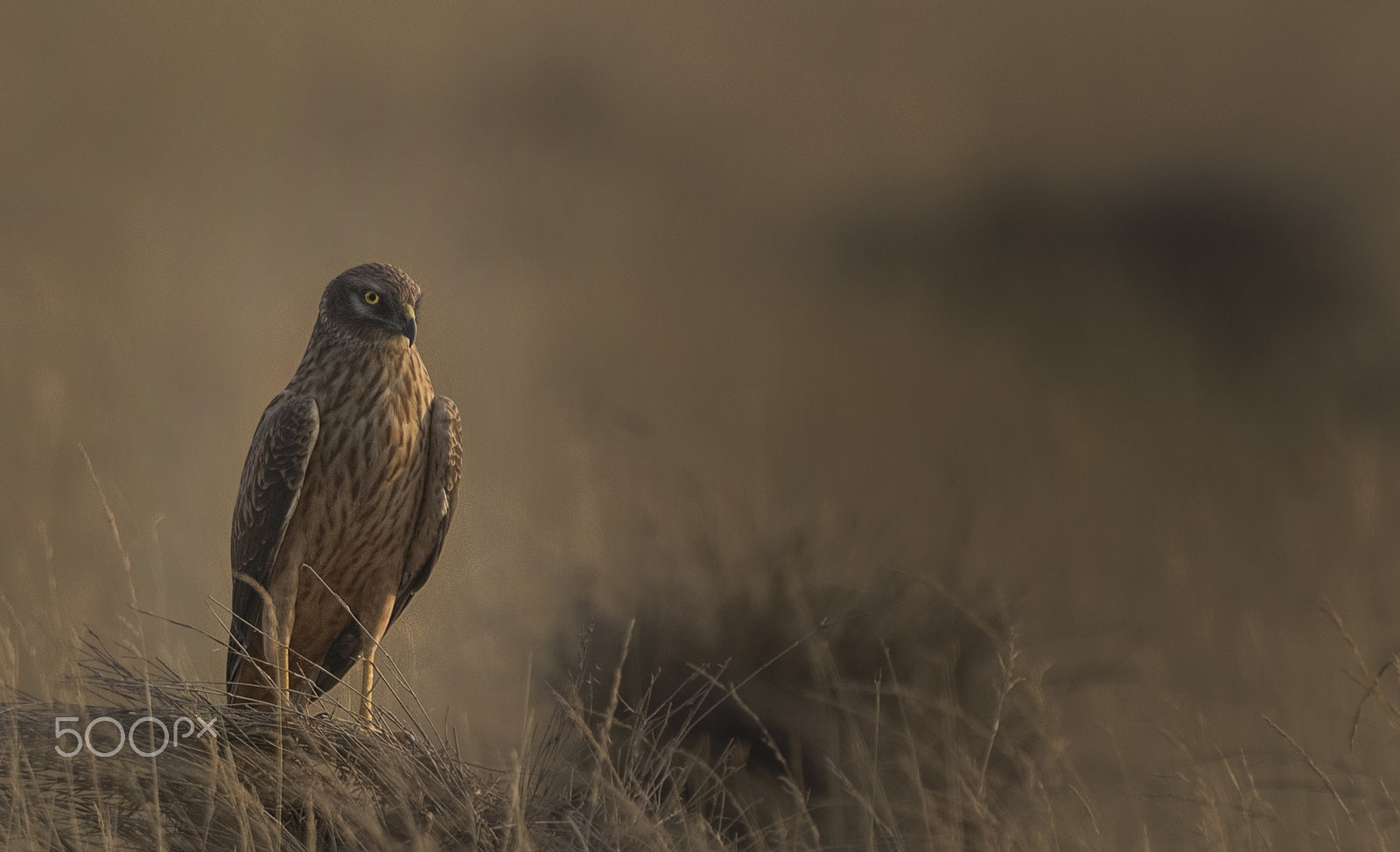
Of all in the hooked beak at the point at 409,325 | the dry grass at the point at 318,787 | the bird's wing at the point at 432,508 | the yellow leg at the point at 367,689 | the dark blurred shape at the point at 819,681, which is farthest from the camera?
the dark blurred shape at the point at 819,681

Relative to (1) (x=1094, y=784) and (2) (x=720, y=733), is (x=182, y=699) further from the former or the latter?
(1) (x=1094, y=784)

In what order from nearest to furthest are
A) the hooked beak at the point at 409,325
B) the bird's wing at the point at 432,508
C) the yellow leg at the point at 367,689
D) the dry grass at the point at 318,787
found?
the dry grass at the point at 318,787, the yellow leg at the point at 367,689, the hooked beak at the point at 409,325, the bird's wing at the point at 432,508

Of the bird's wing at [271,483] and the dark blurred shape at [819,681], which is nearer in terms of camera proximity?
the bird's wing at [271,483]

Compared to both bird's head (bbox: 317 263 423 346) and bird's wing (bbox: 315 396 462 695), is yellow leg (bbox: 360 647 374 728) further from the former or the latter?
bird's head (bbox: 317 263 423 346)

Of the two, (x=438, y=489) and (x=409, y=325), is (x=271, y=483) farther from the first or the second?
(x=409, y=325)

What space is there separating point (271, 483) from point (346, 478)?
0.23 meters

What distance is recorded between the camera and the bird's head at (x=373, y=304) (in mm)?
4027

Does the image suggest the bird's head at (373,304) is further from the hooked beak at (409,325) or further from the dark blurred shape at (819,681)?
the dark blurred shape at (819,681)

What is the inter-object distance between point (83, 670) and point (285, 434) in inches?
41.9

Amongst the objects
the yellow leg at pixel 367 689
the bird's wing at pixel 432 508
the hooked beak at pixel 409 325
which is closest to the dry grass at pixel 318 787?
the yellow leg at pixel 367 689

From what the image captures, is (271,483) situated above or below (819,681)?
above

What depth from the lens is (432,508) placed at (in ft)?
13.9

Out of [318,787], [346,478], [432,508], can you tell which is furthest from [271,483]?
[318,787]

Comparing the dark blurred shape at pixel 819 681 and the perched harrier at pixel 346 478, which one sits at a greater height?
the perched harrier at pixel 346 478
